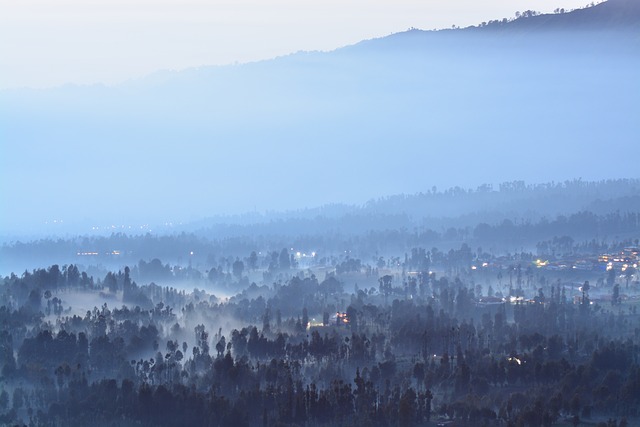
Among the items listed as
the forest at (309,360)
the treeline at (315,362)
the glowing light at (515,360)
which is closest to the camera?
the forest at (309,360)

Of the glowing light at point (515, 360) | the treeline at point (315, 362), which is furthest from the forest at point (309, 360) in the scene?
the glowing light at point (515, 360)

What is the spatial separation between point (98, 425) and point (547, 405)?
1515 inches

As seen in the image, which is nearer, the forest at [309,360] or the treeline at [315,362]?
the forest at [309,360]

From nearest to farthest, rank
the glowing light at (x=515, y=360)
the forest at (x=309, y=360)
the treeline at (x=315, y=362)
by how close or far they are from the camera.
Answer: the forest at (x=309, y=360), the treeline at (x=315, y=362), the glowing light at (x=515, y=360)

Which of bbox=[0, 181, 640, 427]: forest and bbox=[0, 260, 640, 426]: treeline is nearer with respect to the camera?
bbox=[0, 181, 640, 427]: forest

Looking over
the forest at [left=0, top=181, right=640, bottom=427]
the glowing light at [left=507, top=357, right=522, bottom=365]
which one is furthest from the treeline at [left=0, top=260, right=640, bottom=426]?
the glowing light at [left=507, top=357, right=522, bottom=365]

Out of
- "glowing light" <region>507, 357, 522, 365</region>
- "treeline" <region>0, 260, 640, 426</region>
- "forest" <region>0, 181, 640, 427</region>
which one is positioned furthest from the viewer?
"glowing light" <region>507, 357, 522, 365</region>

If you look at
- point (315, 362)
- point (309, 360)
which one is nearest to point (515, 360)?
point (315, 362)

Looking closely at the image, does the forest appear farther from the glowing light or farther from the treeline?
the glowing light

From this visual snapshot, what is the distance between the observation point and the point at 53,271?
181 meters

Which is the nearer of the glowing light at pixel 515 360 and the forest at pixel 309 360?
the forest at pixel 309 360

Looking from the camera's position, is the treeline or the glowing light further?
the glowing light

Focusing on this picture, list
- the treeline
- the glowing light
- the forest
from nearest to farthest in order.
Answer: the forest → the treeline → the glowing light

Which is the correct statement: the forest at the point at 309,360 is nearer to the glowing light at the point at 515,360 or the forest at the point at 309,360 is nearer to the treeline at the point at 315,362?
the treeline at the point at 315,362
